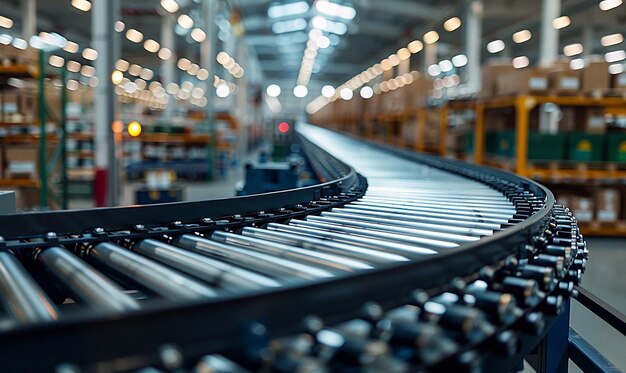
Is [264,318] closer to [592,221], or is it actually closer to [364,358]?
[364,358]

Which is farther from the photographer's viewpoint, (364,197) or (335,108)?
(335,108)

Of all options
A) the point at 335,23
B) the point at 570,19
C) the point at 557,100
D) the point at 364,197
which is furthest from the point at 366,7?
the point at 364,197

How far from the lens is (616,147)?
20.8ft

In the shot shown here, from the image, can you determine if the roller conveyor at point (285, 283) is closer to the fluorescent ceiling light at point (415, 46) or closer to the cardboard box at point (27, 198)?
the cardboard box at point (27, 198)

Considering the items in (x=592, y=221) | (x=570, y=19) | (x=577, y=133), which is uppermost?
(x=570, y=19)

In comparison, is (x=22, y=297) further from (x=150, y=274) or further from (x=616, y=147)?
(x=616, y=147)

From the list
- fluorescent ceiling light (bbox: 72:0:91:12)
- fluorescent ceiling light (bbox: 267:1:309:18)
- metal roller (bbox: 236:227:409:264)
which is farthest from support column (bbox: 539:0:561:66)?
fluorescent ceiling light (bbox: 72:0:91:12)

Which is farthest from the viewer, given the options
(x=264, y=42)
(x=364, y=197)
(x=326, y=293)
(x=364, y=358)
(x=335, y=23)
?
(x=264, y=42)

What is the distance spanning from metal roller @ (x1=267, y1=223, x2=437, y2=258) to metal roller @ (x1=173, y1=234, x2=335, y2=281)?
0.28 meters

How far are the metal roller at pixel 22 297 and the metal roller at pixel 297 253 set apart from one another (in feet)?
1.73

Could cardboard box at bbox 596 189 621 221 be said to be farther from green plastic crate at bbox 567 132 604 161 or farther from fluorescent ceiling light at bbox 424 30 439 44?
fluorescent ceiling light at bbox 424 30 439 44

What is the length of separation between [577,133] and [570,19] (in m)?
12.5

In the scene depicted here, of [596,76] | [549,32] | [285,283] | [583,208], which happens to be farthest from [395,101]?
→ [285,283]

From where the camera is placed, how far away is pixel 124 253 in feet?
4.63
